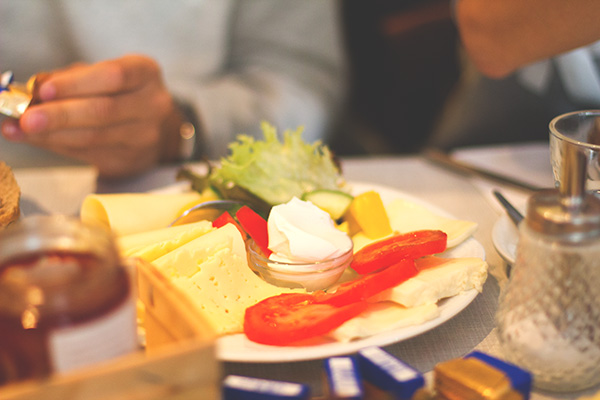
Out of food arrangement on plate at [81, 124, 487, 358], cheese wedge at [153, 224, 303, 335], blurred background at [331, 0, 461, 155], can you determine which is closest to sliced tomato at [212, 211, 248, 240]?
food arrangement on plate at [81, 124, 487, 358]

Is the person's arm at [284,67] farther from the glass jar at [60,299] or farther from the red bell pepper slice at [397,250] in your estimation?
the glass jar at [60,299]

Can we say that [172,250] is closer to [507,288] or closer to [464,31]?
[507,288]

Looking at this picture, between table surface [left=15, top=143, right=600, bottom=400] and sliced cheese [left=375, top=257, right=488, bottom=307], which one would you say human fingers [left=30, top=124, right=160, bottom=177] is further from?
sliced cheese [left=375, top=257, right=488, bottom=307]

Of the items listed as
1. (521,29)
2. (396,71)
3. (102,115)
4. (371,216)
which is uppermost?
(521,29)

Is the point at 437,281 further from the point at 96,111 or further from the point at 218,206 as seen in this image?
the point at 96,111

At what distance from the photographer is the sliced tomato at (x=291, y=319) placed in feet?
2.43

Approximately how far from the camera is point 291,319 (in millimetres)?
760

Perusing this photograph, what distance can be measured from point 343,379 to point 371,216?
50cm

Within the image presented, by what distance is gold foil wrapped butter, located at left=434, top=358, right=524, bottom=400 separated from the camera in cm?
59

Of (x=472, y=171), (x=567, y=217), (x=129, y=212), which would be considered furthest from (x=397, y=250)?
(x=472, y=171)

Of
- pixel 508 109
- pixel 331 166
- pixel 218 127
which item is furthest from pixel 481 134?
pixel 331 166

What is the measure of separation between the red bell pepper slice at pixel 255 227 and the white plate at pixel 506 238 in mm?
395

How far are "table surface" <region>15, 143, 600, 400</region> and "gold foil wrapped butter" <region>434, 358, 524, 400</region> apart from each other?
11 cm

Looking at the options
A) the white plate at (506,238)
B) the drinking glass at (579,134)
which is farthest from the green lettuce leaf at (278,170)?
the drinking glass at (579,134)
